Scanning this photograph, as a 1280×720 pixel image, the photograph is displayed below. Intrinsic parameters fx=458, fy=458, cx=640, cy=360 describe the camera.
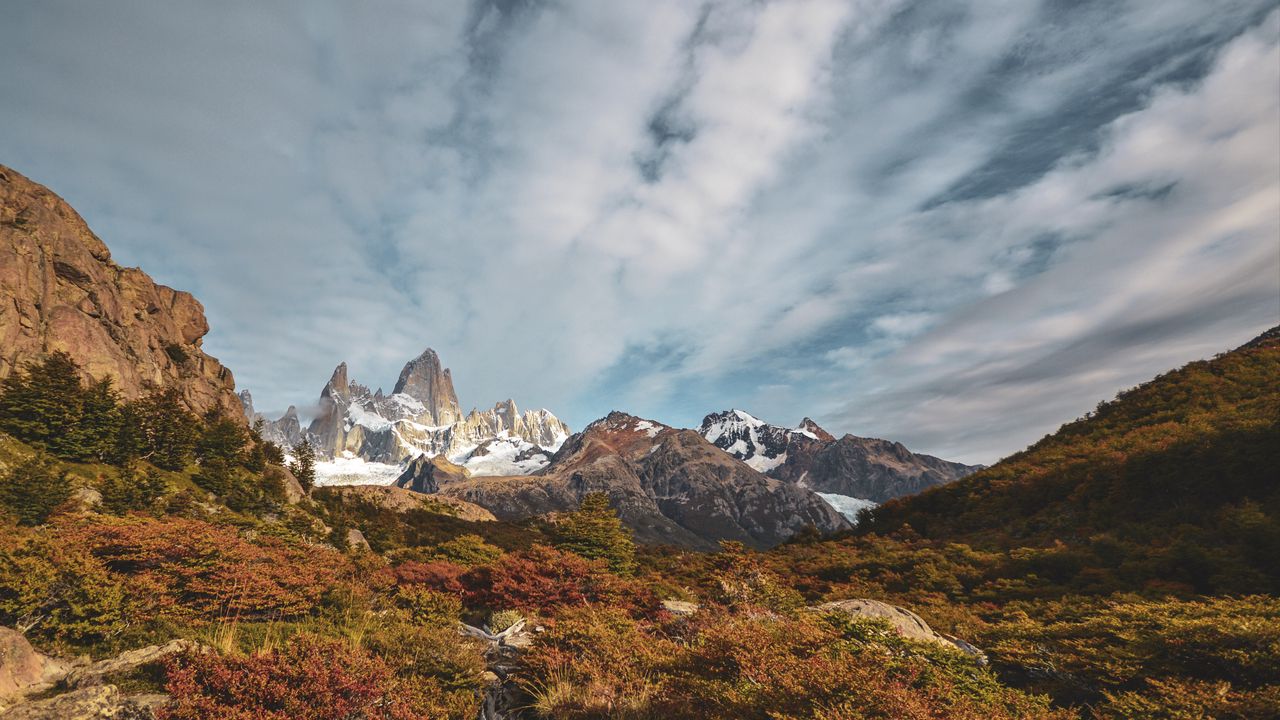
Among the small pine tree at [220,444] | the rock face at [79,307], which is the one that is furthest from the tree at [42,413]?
the rock face at [79,307]

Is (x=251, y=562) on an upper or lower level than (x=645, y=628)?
upper

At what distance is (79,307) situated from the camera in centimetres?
3941

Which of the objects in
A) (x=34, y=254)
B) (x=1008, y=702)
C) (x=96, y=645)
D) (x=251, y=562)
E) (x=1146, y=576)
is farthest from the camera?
(x=34, y=254)

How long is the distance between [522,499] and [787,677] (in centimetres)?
17330

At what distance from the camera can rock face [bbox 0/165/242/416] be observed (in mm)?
33844

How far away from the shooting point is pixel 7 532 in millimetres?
9477

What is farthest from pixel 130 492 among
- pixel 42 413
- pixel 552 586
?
pixel 552 586

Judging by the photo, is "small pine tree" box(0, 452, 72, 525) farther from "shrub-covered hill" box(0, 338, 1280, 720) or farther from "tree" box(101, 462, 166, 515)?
"tree" box(101, 462, 166, 515)

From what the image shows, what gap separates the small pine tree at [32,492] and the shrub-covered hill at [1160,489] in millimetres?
36067

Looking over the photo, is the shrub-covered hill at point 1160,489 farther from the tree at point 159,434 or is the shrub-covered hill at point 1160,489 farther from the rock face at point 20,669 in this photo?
the tree at point 159,434

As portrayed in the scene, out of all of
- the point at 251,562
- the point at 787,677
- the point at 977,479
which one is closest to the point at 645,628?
the point at 787,677

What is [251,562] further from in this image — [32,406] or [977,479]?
[977,479]

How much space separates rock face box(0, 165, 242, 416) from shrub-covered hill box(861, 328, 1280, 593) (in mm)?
59327

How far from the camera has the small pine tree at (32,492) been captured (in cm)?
1528
